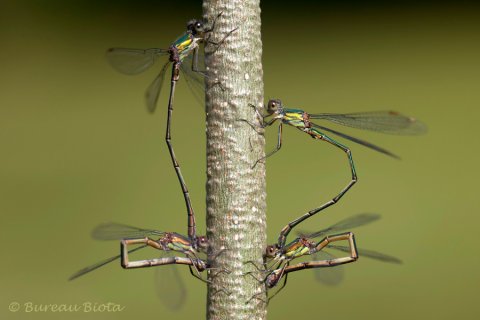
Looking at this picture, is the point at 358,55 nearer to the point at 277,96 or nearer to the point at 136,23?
the point at 277,96

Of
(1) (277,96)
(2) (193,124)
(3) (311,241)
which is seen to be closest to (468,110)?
(1) (277,96)

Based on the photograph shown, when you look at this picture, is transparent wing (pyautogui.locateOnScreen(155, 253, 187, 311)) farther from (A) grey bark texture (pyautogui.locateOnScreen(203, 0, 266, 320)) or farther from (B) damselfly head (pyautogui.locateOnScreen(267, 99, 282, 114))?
(B) damselfly head (pyautogui.locateOnScreen(267, 99, 282, 114))

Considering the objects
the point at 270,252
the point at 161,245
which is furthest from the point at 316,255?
the point at 161,245

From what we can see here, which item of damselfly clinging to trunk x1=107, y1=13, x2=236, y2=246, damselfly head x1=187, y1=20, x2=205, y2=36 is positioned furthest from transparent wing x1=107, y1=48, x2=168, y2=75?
damselfly head x1=187, y1=20, x2=205, y2=36

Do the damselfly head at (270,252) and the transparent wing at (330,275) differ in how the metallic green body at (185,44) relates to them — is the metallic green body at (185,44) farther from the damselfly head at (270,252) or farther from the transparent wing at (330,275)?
the transparent wing at (330,275)

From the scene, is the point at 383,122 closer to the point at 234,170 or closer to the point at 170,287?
the point at 170,287

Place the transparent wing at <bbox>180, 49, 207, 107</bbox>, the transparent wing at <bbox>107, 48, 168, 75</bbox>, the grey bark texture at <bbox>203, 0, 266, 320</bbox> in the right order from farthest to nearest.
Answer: the transparent wing at <bbox>107, 48, 168, 75</bbox>, the transparent wing at <bbox>180, 49, 207, 107</bbox>, the grey bark texture at <bbox>203, 0, 266, 320</bbox>

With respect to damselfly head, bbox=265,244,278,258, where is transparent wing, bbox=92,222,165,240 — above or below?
above
